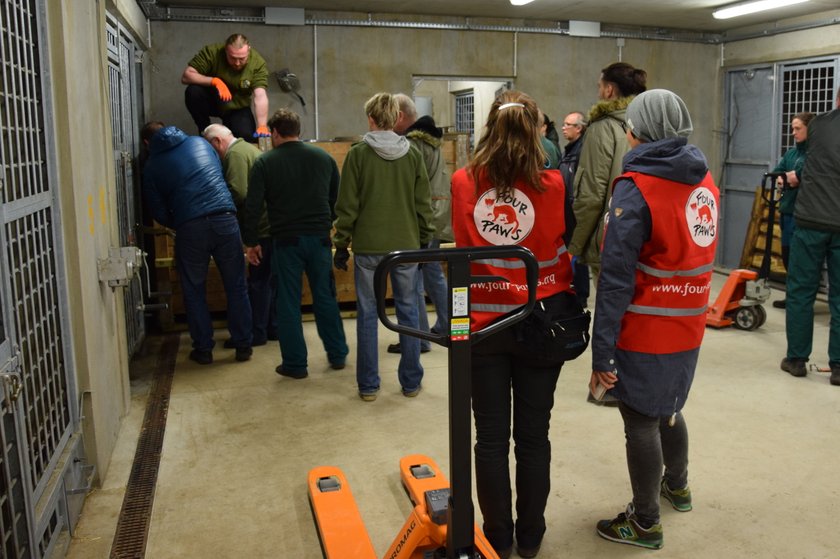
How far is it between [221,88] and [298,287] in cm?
229

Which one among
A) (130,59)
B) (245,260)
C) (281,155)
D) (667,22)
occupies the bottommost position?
(245,260)

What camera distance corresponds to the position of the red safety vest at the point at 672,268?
244 cm

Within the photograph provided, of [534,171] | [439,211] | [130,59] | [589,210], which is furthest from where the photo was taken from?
[130,59]

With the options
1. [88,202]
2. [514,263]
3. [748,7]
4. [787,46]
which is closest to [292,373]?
[88,202]

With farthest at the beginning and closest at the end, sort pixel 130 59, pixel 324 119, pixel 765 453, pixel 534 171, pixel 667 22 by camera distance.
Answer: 1. pixel 667 22
2. pixel 324 119
3. pixel 130 59
4. pixel 765 453
5. pixel 534 171

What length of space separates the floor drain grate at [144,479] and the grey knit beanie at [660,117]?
2.26m

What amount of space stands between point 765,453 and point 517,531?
5.07 ft

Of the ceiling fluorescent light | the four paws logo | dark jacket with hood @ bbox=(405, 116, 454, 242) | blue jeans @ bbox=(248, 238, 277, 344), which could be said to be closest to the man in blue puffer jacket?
blue jeans @ bbox=(248, 238, 277, 344)

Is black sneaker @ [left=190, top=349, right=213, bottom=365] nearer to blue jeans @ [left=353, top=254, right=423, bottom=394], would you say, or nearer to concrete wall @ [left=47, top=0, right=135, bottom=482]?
concrete wall @ [left=47, top=0, right=135, bottom=482]

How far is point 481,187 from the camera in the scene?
2.49 m

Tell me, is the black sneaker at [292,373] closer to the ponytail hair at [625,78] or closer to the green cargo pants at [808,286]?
the ponytail hair at [625,78]

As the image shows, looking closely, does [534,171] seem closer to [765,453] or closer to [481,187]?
[481,187]

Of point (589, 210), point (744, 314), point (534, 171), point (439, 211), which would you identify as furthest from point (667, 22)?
point (534, 171)

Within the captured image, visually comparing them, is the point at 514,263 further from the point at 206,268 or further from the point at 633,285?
the point at 206,268
